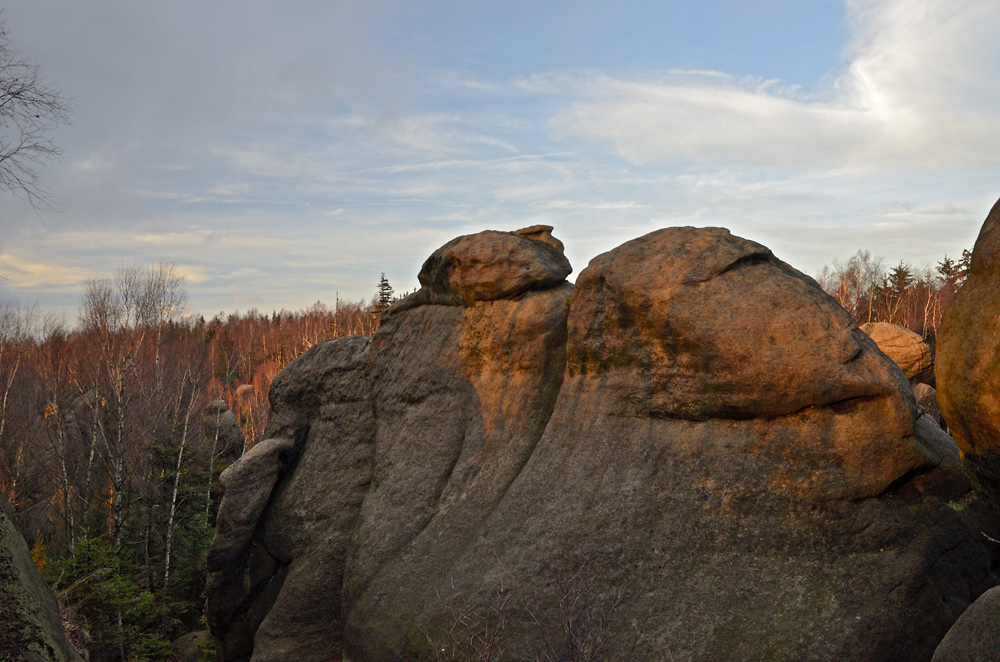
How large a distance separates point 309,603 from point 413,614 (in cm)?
265

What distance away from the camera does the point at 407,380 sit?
37.3ft

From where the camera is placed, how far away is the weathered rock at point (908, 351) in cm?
2964

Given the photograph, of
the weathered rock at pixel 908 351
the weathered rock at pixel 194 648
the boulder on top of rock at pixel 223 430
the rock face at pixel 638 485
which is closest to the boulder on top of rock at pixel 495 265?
the rock face at pixel 638 485

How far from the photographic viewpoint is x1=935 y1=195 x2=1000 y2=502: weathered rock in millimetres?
6102

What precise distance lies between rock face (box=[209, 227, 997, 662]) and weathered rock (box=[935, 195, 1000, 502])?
2.81 feet

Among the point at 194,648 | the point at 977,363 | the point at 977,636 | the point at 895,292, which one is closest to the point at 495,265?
the point at 977,363

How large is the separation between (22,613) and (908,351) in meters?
31.9

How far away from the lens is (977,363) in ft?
20.3

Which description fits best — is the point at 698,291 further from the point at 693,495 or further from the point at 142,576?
the point at 142,576

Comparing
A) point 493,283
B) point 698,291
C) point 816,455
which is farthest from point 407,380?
point 816,455

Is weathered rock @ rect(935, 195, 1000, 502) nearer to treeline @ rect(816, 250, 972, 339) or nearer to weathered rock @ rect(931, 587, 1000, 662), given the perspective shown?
weathered rock @ rect(931, 587, 1000, 662)

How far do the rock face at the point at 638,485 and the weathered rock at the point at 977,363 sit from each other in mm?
857

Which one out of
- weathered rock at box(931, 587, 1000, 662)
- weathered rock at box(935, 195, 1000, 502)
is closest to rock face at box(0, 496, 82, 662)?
weathered rock at box(931, 587, 1000, 662)

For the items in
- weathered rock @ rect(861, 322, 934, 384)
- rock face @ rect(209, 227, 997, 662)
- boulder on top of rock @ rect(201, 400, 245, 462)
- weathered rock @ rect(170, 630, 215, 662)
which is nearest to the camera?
rock face @ rect(209, 227, 997, 662)
